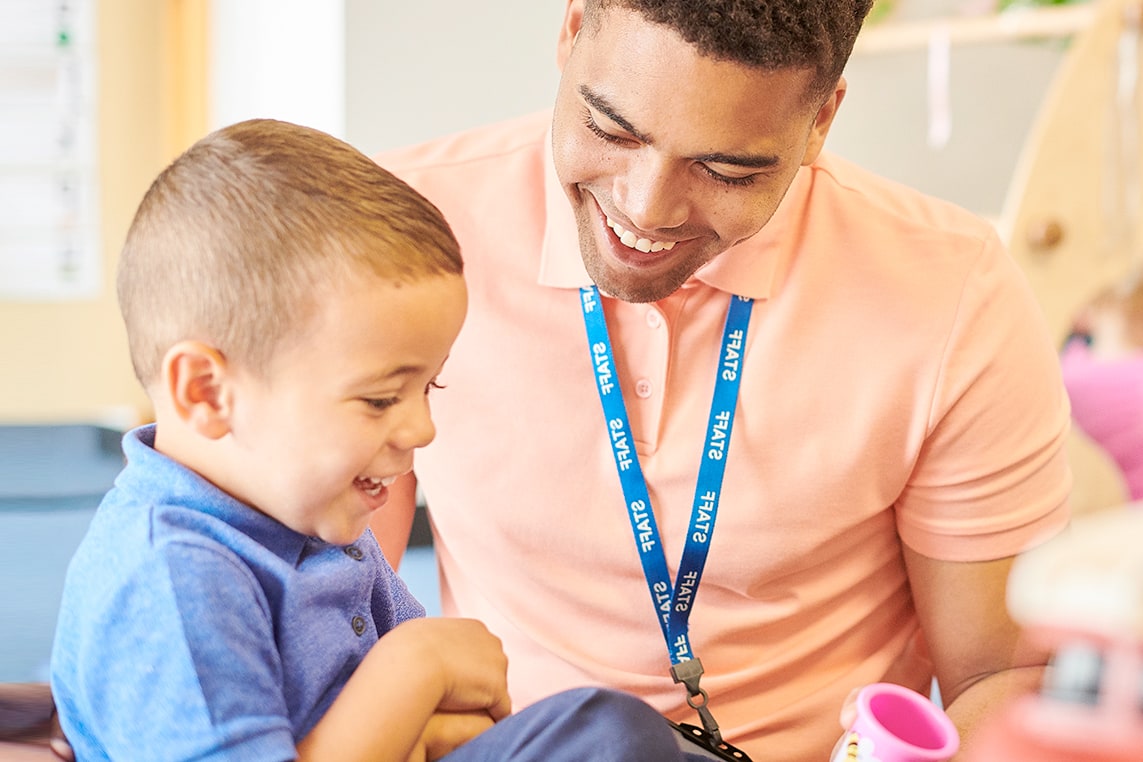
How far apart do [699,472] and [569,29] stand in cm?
43

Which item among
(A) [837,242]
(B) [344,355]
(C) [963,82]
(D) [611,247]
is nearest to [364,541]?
(B) [344,355]

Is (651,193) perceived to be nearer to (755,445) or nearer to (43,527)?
(755,445)

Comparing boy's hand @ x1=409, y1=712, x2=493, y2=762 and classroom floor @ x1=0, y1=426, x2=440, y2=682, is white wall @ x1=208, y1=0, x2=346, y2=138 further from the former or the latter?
boy's hand @ x1=409, y1=712, x2=493, y2=762

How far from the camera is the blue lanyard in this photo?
1193mm

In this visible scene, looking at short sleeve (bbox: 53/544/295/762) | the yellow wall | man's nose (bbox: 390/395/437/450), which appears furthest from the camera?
the yellow wall

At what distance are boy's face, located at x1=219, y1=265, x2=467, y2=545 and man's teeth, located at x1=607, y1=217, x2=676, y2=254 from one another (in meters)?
0.26

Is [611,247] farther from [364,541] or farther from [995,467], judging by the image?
[995,467]

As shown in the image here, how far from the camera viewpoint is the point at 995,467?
1202 mm

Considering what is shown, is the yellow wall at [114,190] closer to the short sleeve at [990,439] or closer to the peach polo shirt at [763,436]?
the peach polo shirt at [763,436]

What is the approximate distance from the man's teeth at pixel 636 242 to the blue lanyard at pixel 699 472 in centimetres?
12

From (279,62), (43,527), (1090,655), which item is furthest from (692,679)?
(279,62)

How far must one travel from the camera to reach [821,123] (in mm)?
1150

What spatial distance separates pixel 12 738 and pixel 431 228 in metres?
0.48

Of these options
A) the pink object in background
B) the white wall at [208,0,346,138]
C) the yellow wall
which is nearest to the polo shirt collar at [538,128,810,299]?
the pink object in background
